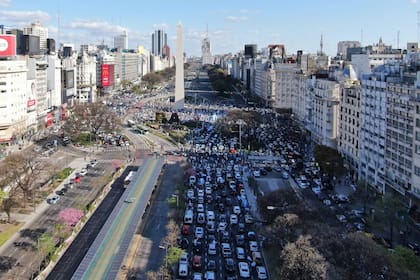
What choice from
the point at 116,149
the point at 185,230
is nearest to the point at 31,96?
the point at 116,149

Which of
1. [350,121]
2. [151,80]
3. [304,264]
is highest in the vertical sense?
[151,80]

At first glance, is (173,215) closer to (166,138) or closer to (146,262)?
(146,262)

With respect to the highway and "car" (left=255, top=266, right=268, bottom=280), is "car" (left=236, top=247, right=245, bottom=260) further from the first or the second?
the highway

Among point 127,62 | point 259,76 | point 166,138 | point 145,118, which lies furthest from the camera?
point 127,62

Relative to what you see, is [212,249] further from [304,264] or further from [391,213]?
[391,213]

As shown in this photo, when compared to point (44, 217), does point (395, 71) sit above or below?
above

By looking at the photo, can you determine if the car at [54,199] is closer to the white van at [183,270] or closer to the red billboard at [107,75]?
the white van at [183,270]

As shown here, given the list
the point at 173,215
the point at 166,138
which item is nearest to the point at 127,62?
the point at 166,138
